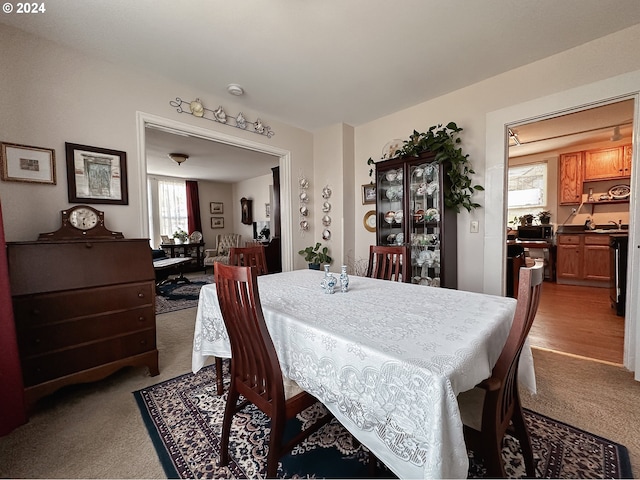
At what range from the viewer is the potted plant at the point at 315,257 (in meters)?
3.72

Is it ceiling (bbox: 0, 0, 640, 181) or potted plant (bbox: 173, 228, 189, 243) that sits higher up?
ceiling (bbox: 0, 0, 640, 181)

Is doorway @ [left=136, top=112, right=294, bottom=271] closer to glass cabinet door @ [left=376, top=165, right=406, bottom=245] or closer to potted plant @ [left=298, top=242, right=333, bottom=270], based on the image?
potted plant @ [left=298, top=242, right=333, bottom=270]

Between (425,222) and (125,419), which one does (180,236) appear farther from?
(425,222)

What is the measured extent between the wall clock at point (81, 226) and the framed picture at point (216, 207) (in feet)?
19.6

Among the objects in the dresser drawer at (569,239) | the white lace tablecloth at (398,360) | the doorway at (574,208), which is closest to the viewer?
the white lace tablecloth at (398,360)

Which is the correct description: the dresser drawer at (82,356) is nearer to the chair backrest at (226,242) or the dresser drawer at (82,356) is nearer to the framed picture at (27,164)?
the framed picture at (27,164)

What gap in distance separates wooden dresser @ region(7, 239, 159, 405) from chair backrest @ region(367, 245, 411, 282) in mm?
1843

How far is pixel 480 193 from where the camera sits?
2723 millimetres

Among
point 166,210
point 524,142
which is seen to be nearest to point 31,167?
point 166,210

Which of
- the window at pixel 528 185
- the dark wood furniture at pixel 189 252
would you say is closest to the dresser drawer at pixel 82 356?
the dark wood furniture at pixel 189 252

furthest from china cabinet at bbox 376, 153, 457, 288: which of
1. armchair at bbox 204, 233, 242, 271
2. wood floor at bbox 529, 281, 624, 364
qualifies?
armchair at bbox 204, 233, 242, 271

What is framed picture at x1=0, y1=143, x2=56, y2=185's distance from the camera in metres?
1.82

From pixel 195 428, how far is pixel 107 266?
4.12 ft

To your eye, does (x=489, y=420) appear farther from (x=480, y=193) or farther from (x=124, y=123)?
(x=124, y=123)
